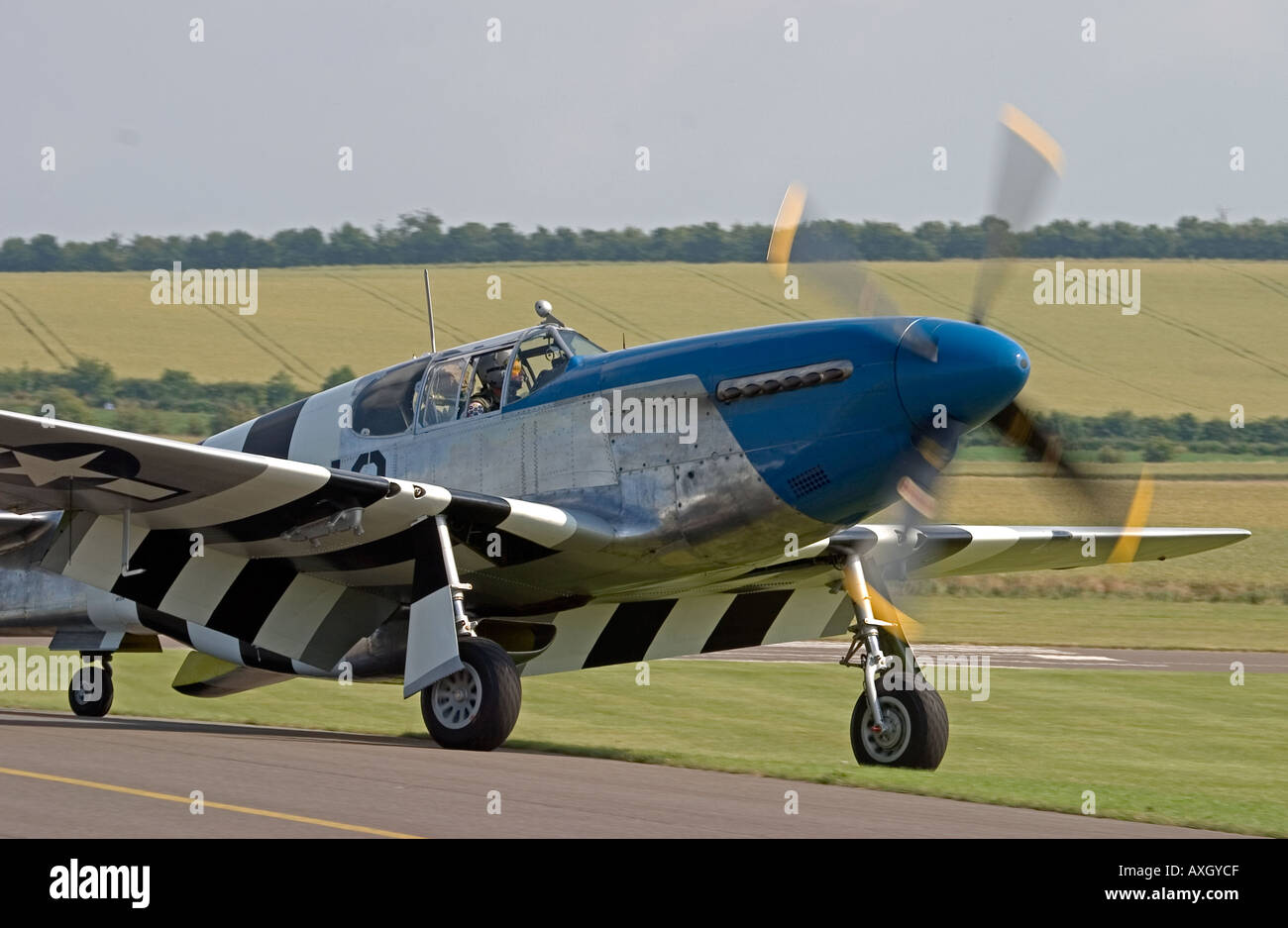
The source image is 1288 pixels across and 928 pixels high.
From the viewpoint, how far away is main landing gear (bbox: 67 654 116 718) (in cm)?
1627

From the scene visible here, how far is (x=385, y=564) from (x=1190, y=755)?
8.71m

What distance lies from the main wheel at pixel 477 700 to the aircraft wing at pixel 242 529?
27cm

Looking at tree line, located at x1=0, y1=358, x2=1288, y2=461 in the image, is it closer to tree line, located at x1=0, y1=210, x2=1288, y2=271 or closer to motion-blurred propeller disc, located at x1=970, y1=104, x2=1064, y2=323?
tree line, located at x1=0, y1=210, x2=1288, y2=271

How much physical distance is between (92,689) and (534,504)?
7134mm

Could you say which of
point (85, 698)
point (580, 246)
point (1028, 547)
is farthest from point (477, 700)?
point (580, 246)

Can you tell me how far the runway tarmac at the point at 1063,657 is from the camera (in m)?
25.7

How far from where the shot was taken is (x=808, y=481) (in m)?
11.6

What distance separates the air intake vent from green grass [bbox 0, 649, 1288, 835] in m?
2.06

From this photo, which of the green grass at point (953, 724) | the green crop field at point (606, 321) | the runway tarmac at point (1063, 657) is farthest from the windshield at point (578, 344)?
the green crop field at point (606, 321)

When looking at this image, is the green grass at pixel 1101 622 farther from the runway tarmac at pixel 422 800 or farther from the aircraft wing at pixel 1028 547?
the runway tarmac at pixel 422 800

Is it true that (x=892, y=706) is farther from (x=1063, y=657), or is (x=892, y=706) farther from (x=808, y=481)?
(x=1063, y=657)

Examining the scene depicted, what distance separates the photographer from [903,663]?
1352cm

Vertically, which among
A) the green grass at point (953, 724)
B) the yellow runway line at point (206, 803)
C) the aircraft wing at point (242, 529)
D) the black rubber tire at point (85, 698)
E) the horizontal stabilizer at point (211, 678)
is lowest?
the green grass at point (953, 724)

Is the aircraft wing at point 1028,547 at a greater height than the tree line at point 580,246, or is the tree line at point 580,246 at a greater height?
the tree line at point 580,246
